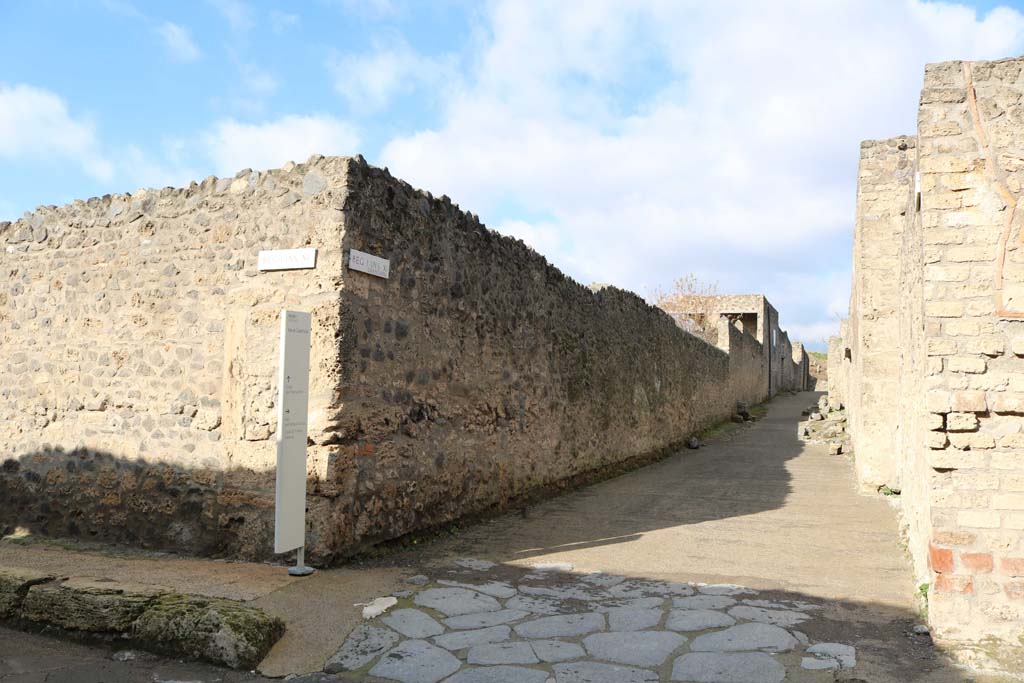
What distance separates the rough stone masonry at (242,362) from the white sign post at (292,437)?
241mm

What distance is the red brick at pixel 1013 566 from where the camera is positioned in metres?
3.87

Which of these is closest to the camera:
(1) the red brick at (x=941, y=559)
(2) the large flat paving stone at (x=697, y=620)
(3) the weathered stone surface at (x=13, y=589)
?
(1) the red brick at (x=941, y=559)

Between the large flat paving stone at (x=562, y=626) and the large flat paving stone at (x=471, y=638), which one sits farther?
the large flat paving stone at (x=562, y=626)

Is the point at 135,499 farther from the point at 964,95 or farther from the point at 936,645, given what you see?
the point at 964,95

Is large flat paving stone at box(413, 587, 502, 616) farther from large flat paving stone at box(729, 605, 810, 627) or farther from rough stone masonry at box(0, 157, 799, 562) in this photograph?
large flat paving stone at box(729, 605, 810, 627)

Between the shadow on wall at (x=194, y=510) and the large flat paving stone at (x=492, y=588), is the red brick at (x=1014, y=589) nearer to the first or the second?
the large flat paving stone at (x=492, y=588)

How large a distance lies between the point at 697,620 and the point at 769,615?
1.40 feet

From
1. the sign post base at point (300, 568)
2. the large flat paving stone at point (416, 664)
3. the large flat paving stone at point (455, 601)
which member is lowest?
the large flat paving stone at point (416, 664)

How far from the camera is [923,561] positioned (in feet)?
15.0

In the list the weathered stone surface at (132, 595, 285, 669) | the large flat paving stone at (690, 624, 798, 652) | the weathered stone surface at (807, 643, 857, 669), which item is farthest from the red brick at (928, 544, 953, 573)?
the weathered stone surface at (132, 595, 285, 669)

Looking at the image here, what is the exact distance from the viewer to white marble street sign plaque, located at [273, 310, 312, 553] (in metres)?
4.72

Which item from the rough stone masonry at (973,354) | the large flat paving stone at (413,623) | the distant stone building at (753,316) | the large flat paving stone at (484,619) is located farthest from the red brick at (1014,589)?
the distant stone building at (753,316)

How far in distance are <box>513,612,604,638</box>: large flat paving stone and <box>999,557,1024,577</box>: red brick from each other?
2058mm

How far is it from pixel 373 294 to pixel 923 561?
12.9 ft
